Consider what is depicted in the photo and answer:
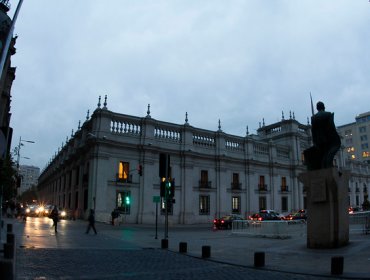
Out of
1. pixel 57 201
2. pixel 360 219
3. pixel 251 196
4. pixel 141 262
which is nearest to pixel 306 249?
pixel 141 262

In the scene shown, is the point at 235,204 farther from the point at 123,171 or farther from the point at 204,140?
the point at 123,171

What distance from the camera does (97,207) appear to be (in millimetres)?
40000

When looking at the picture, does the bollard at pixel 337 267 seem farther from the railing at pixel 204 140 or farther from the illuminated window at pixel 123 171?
the railing at pixel 204 140

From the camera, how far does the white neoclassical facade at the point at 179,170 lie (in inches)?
1631

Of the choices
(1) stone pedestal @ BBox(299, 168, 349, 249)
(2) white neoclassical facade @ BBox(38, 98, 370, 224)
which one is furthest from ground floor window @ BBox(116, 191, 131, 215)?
(1) stone pedestal @ BBox(299, 168, 349, 249)

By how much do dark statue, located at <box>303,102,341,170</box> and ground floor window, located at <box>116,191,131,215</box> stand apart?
90.7 ft

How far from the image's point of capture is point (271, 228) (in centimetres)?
2427

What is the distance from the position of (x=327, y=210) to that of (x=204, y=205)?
33.2m

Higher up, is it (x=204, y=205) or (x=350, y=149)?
(x=350, y=149)

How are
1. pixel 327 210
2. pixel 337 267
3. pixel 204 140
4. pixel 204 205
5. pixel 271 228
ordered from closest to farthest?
pixel 337 267, pixel 327 210, pixel 271 228, pixel 204 205, pixel 204 140

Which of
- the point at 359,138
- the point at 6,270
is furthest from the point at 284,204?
the point at 359,138

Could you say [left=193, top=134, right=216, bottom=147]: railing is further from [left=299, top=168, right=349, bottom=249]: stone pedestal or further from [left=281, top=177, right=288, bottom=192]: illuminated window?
[left=299, top=168, right=349, bottom=249]: stone pedestal

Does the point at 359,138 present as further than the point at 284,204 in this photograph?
Yes

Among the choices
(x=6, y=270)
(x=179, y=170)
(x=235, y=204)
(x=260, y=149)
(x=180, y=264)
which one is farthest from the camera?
(x=260, y=149)
